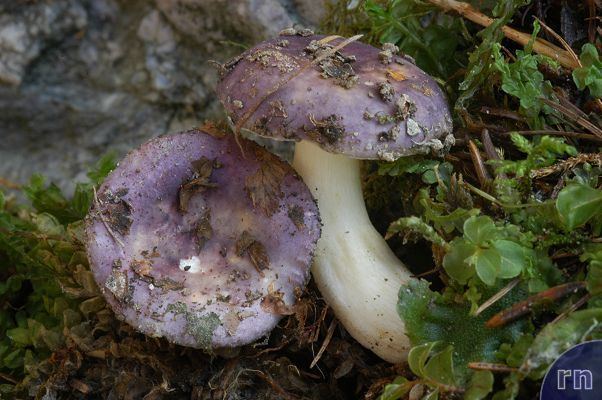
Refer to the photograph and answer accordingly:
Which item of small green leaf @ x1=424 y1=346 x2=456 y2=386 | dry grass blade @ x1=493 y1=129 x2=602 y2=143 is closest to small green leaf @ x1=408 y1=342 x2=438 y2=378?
small green leaf @ x1=424 y1=346 x2=456 y2=386

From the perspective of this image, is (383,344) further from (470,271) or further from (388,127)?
(388,127)

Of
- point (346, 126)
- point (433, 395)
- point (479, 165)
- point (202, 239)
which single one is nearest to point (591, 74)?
point (479, 165)

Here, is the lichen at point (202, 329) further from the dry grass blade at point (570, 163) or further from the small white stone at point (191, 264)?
the dry grass blade at point (570, 163)

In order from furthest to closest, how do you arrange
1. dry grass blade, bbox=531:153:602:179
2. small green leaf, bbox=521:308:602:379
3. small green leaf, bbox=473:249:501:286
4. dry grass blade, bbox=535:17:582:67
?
dry grass blade, bbox=535:17:582:67 < dry grass blade, bbox=531:153:602:179 < small green leaf, bbox=473:249:501:286 < small green leaf, bbox=521:308:602:379

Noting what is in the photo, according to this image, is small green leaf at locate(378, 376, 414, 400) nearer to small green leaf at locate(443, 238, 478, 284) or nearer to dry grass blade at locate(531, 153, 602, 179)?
small green leaf at locate(443, 238, 478, 284)

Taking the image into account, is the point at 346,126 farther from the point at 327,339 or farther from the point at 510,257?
the point at 327,339

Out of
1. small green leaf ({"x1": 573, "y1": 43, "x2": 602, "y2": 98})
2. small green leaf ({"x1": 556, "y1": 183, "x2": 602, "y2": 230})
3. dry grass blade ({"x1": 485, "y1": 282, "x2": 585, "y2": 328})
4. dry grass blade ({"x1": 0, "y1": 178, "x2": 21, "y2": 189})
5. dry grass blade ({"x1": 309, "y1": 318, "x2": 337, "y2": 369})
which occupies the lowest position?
dry grass blade ({"x1": 0, "y1": 178, "x2": 21, "y2": 189})

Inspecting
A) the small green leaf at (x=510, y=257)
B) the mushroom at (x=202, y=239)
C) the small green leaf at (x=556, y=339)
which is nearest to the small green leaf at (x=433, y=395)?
the small green leaf at (x=556, y=339)

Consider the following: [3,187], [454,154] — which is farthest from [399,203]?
[3,187]
